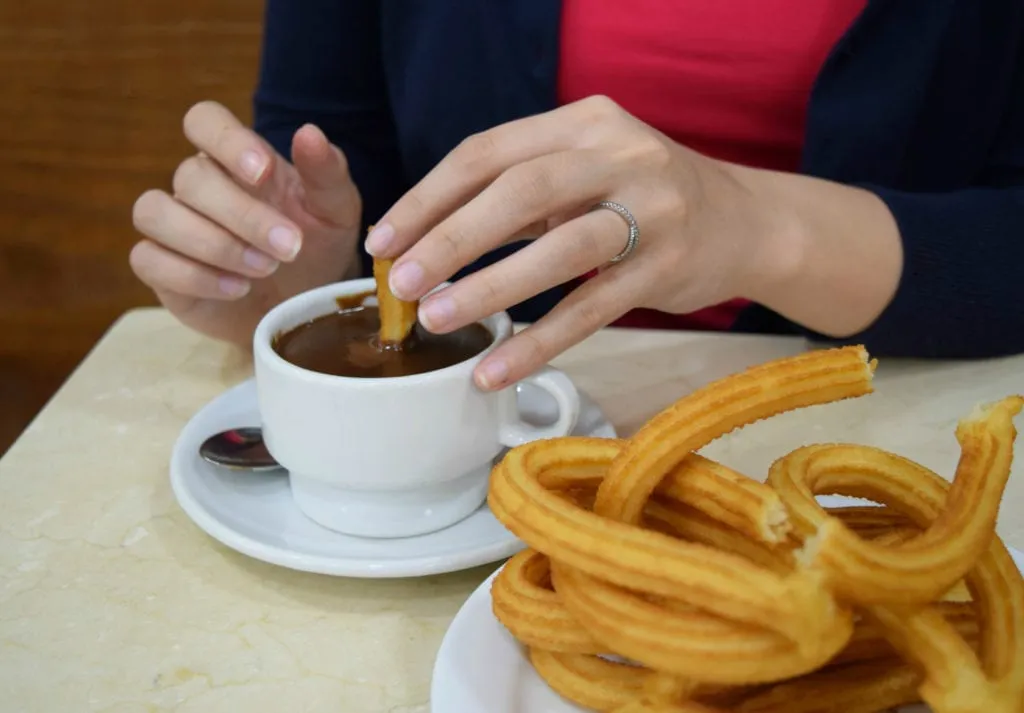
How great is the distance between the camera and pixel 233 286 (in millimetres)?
746

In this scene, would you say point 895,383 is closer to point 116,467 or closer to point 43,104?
point 116,467

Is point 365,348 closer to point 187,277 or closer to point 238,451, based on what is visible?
point 238,451

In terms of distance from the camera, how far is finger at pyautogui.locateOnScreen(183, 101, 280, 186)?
70 cm

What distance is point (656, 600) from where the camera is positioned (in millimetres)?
383

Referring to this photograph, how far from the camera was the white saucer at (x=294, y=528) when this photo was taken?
0.51 meters

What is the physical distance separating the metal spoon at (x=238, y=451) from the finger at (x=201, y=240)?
0.46ft

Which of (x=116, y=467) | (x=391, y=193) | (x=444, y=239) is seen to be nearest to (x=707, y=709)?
Answer: (x=444, y=239)

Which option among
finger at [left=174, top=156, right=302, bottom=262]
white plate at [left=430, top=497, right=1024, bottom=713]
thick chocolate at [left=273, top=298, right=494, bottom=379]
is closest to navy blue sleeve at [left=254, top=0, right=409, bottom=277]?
finger at [left=174, top=156, right=302, bottom=262]

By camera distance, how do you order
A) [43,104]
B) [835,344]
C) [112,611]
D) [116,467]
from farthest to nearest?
1. [43,104]
2. [835,344]
3. [116,467]
4. [112,611]

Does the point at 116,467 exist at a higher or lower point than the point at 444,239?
lower

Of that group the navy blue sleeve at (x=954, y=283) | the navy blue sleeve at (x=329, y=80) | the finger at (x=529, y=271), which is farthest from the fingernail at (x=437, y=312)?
the navy blue sleeve at (x=329, y=80)

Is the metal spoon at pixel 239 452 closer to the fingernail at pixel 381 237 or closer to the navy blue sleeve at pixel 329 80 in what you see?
the fingernail at pixel 381 237

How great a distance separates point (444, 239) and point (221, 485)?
0.71 feet

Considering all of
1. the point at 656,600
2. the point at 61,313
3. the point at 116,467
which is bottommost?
the point at 61,313
